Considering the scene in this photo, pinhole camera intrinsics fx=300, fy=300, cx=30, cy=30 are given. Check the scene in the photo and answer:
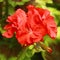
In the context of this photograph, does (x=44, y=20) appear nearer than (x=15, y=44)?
Yes

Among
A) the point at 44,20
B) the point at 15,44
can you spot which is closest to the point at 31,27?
the point at 44,20

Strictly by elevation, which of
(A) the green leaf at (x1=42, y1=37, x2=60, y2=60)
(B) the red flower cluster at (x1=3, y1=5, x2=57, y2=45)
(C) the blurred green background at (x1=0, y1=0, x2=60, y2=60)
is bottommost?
(A) the green leaf at (x1=42, y1=37, x2=60, y2=60)

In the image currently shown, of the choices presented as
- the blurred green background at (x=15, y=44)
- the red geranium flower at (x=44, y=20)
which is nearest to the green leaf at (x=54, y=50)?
the blurred green background at (x=15, y=44)

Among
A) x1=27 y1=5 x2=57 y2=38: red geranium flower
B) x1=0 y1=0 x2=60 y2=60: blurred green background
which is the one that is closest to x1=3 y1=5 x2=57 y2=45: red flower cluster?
x1=27 y1=5 x2=57 y2=38: red geranium flower

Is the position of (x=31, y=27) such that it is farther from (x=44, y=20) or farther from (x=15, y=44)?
(x=15, y=44)

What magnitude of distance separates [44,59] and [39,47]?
24 cm

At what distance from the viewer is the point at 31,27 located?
3.18ft

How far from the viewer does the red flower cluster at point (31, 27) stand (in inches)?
37.4

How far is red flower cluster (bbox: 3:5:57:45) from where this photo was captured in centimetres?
95

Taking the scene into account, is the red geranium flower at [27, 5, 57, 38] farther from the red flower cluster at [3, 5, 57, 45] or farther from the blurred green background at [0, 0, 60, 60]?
the blurred green background at [0, 0, 60, 60]

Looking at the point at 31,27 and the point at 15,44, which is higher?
the point at 31,27

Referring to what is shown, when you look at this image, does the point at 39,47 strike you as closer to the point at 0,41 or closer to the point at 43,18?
the point at 43,18

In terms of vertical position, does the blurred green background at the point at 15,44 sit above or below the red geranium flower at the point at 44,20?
below

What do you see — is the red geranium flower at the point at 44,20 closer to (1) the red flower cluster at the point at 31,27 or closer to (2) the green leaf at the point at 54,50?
(1) the red flower cluster at the point at 31,27
